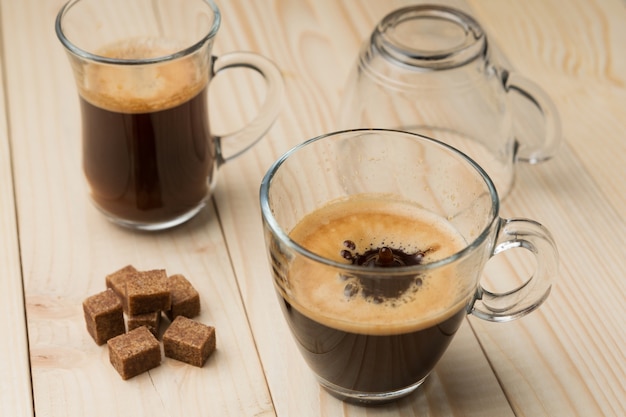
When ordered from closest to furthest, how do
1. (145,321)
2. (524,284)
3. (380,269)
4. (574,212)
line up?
(380,269), (524,284), (145,321), (574,212)

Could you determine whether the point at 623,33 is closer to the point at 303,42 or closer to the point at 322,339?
the point at 303,42

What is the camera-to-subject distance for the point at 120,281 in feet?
4.50

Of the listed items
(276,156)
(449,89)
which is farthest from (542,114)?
(276,156)

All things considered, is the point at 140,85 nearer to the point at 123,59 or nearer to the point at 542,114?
the point at 123,59

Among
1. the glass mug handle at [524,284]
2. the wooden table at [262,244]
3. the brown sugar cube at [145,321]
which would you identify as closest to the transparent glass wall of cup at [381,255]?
the glass mug handle at [524,284]

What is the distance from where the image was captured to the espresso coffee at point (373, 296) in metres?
1.10

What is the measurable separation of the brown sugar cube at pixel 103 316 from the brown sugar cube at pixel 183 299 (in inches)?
2.8

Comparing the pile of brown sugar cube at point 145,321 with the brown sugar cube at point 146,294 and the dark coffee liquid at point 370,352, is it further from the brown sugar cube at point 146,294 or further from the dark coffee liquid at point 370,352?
the dark coffee liquid at point 370,352

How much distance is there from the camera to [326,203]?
4.26 ft

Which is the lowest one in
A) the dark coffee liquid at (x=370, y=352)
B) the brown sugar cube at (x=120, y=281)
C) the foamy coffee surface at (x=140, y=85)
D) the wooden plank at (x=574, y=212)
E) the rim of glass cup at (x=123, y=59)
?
the wooden plank at (x=574, y=212)

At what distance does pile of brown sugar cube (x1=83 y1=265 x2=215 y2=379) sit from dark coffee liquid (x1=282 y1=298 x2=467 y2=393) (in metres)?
0.16

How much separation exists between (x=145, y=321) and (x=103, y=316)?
0.19 ft

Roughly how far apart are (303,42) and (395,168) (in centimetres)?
67

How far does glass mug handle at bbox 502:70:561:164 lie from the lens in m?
1.59
